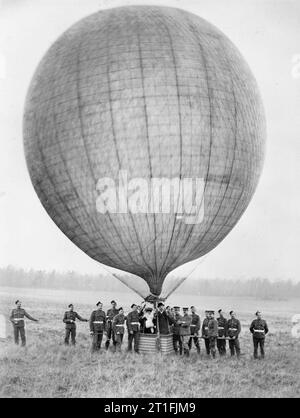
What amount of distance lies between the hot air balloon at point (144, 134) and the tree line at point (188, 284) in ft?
59.7

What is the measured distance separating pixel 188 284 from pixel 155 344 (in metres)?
38.7

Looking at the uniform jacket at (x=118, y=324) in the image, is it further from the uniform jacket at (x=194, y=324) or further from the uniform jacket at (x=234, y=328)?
the uniform jacket at (x=234, y=328)

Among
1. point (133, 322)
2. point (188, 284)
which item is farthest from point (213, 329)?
point (188, 284)

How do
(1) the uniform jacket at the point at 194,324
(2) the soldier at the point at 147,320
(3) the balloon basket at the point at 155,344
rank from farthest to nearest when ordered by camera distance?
(1) the uniform jacket at the point at 194,324 < (2) the soldier at the point at 147,320 < (3) the balloon basket at the point at 155,344

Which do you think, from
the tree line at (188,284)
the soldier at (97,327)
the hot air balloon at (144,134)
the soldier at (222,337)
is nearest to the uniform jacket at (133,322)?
the soldier at (97,327)

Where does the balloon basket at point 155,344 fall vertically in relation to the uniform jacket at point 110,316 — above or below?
below

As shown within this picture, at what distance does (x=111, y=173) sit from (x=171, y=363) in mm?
4224

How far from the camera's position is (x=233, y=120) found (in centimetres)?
1148

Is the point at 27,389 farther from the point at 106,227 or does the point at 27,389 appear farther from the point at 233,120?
the point at 233,120

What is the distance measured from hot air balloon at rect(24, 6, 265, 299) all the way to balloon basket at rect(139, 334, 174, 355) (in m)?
1.17

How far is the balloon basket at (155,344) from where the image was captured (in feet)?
35.7

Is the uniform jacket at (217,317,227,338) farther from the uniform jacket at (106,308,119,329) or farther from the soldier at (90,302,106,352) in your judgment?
the soldier at (90,302,106,352)

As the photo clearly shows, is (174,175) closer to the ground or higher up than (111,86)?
closer to the ground
